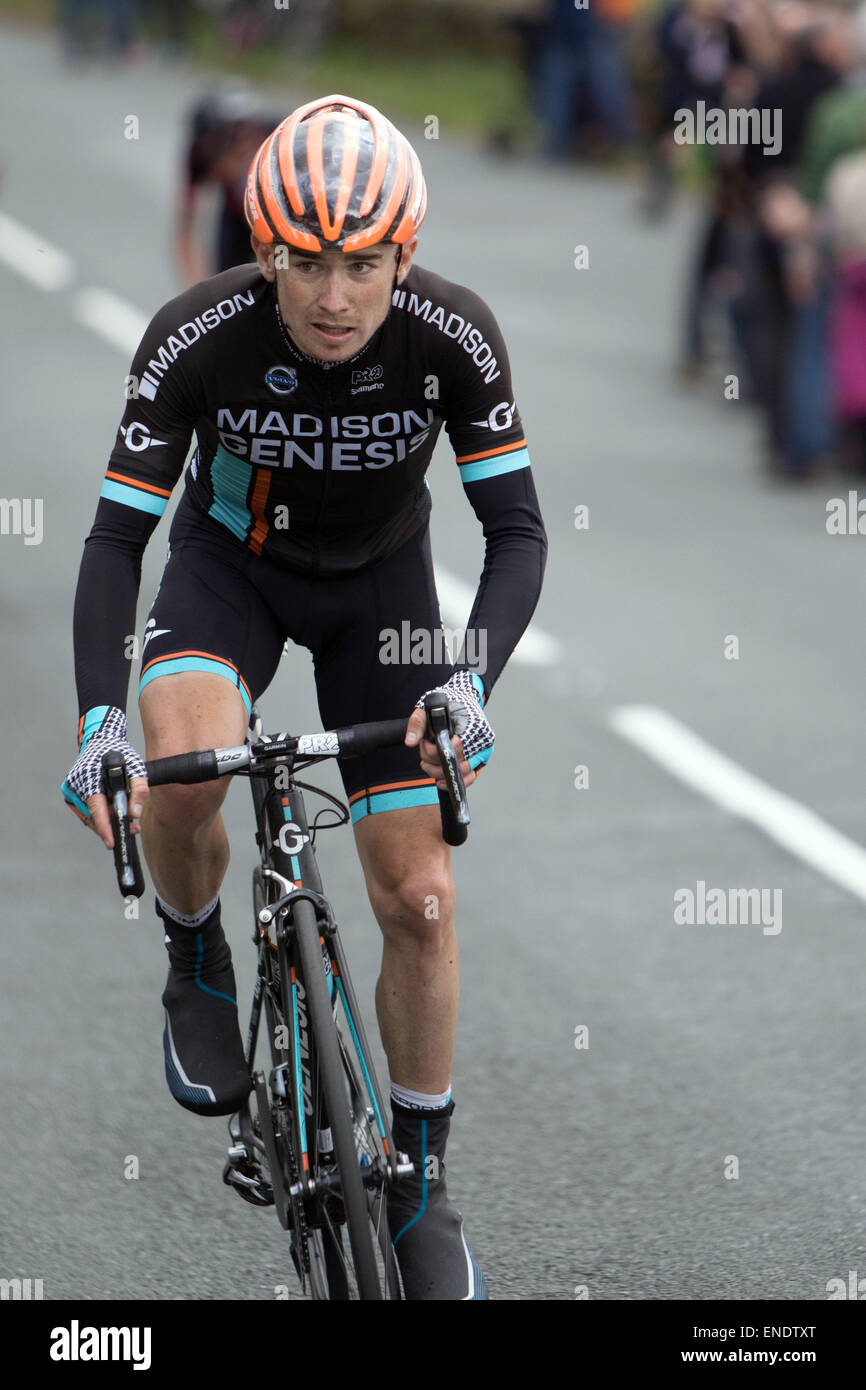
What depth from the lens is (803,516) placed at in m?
11.3

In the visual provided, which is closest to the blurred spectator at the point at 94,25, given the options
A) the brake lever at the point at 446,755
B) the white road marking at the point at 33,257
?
the white road marking at the point at 33,257

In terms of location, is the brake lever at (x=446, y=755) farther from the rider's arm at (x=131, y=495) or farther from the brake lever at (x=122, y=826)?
the rider's arm at (x=131, y=495)

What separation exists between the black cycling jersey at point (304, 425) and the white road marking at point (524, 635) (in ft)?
14.5

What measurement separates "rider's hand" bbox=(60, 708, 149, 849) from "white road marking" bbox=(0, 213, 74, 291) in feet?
41.5

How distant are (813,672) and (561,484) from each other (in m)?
3.28

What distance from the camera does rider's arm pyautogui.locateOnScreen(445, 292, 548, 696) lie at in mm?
4082

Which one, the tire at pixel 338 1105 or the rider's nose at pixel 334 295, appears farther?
the rider's nose at pixel 334 295

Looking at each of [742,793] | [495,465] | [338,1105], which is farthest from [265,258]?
[742,793]

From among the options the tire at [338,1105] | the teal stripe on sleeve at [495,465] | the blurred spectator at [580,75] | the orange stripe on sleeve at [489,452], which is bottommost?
the tire at [338,1105]

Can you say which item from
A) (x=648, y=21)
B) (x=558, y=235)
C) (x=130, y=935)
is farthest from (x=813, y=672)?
(x=648, y=21)

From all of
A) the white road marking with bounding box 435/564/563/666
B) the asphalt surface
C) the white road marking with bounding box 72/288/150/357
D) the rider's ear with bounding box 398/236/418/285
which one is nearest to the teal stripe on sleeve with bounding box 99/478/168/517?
the rider's ear with bounding box 398/236/418/285

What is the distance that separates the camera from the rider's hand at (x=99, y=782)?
364cm

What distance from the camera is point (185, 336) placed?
13.3 ft

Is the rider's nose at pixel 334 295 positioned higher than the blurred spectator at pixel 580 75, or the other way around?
the blurred spectator at pixel 580 75
